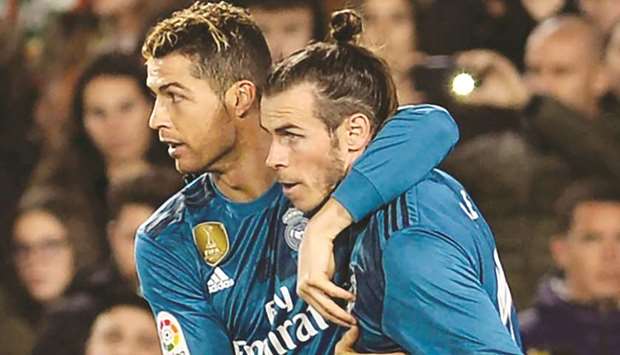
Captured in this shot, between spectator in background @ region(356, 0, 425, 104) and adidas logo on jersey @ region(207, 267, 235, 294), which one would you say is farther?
spectator in background @ region(356, 0, 425, 104)

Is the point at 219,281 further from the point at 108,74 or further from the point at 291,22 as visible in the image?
the point at 108,74

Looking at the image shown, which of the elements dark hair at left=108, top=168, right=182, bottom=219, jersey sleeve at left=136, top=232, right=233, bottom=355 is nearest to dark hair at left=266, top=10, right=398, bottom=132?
jersey sleeve at left=136, top=232, right=233, bottom=355

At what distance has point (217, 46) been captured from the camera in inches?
118

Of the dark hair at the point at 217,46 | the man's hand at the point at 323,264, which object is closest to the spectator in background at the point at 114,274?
the dark hair at the point at 217,46

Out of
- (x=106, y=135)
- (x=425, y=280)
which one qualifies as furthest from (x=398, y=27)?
(x=425, y=280)

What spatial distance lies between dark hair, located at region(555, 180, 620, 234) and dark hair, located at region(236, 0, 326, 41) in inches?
37.9

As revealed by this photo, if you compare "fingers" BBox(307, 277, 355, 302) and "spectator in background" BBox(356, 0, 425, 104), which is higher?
"spectator in background" BBox(356, 0, 425, 104)

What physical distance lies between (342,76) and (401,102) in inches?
71.5

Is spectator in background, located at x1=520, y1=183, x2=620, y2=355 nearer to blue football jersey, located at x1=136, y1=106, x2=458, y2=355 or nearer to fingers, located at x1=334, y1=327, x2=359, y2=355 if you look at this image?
blue football jersey, located at x1=136, y1=106, x2=458, y2=355

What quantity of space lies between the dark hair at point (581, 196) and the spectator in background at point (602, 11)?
1.72 feet

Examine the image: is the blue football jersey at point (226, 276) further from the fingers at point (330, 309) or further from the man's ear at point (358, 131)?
the fingers at point (330, 309)

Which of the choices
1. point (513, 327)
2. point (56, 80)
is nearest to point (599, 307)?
point (513, 327)

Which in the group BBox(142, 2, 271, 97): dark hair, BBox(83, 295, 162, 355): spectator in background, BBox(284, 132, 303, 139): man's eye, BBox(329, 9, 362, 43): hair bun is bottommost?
BBox(83, 295, 162, 355): spectator in background

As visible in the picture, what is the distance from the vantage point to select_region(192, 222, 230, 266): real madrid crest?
3021mm
